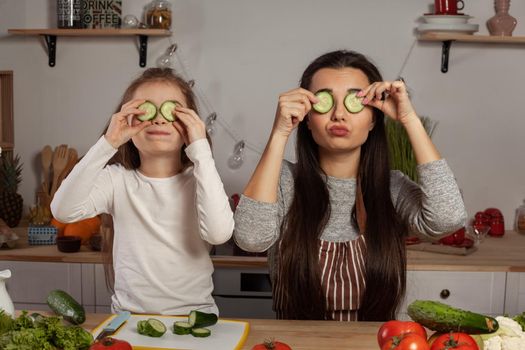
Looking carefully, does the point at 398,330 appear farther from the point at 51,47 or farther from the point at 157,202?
the point at 51,47

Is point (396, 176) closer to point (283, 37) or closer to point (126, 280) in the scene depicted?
point (126, 280)

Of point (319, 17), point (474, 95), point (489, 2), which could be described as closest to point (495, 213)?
point (474, 95)

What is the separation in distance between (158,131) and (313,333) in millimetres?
620

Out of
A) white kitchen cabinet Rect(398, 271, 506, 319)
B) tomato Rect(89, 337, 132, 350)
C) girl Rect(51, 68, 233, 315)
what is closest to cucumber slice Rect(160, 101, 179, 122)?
girl Rect(51, 68, 233, 315)

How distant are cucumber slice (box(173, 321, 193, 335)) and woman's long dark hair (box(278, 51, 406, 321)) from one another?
37 cm

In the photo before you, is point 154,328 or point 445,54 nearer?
point 154,328

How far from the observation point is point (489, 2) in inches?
128

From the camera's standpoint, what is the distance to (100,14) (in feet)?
10.6

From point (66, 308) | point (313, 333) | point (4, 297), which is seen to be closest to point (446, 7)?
point (313, 333)

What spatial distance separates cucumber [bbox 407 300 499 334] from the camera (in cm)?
130

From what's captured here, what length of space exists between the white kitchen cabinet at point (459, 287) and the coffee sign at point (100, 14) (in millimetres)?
1726

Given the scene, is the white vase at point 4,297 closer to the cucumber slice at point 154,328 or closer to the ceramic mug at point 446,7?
the cucumber slice at point 154,328

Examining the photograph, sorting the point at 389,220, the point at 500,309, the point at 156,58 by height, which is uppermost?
the point at 156,58

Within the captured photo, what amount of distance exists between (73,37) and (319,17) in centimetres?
116
